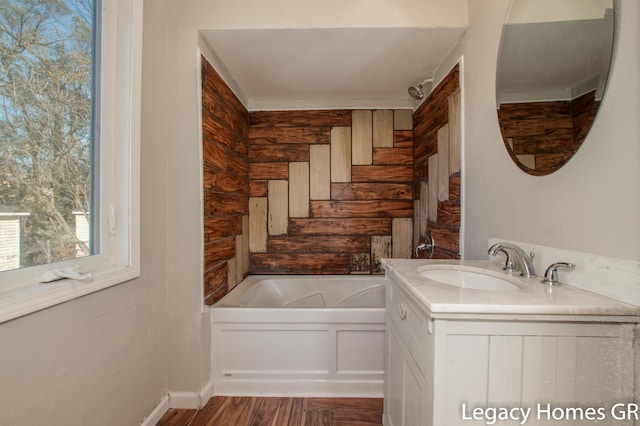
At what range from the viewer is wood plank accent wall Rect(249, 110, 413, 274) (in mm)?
2461

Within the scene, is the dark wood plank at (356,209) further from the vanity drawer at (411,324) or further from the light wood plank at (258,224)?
the vanity drawer at (411,324)

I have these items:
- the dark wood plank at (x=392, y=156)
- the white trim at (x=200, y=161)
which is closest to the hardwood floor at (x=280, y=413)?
the white trim at (x=200, y=161)

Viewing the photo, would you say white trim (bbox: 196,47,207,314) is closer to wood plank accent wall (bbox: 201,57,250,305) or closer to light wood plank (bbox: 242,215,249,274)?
wood plank accent wall (bbox: 201,57,250,305)

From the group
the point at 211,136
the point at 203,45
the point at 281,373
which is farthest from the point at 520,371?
the point at 203,45

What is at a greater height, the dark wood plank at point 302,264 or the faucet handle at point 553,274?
the faucet handle at point 553,274

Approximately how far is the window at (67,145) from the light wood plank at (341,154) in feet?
5.21

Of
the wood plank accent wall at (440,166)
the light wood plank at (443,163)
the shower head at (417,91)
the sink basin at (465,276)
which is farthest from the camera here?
the shower head at (417,91)

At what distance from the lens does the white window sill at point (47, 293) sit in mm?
766

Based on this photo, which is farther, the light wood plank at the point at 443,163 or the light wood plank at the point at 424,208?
the light wood plank at the point at 424,208

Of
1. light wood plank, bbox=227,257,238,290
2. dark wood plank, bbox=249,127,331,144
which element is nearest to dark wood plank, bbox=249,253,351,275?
light wood plank, bbox=227,257,238,290

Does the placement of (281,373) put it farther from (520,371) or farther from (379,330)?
(520,371)

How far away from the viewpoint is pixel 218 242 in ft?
5.82

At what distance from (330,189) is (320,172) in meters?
0.19

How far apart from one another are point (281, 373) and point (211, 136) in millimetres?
1592
